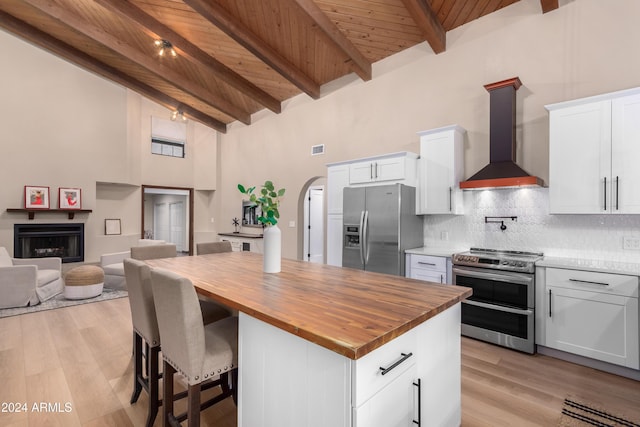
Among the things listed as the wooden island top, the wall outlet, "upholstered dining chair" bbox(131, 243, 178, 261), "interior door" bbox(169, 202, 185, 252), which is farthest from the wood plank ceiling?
"interior door" bbox(169, 202, 185, 252)

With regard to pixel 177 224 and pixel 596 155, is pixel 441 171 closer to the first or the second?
pixel 596 155

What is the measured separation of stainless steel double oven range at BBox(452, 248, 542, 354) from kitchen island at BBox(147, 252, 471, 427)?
5.13ft

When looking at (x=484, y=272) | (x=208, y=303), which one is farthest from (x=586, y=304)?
(x=208, y=303)

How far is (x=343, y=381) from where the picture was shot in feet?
3.47

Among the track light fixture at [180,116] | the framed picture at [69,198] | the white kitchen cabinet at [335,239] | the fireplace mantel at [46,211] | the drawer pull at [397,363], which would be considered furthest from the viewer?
the track light fixture at [180,116]

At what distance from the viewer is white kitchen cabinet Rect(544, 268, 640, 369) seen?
8.02ft

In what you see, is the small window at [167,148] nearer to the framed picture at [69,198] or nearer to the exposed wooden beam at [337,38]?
the framed picture at [69,198]

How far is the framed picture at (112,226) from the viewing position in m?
6.99

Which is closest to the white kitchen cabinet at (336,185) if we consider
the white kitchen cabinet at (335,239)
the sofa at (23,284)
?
the white kitchen cabinet at (335,239)

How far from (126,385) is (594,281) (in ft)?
12.7

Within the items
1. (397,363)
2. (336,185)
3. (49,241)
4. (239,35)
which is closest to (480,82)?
(336,185)

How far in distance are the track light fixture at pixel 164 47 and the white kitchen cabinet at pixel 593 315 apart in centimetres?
602

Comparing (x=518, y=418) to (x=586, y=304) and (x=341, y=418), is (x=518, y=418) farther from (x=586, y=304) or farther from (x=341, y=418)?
(x=341, y=418)

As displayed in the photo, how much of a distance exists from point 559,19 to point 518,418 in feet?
12.4
